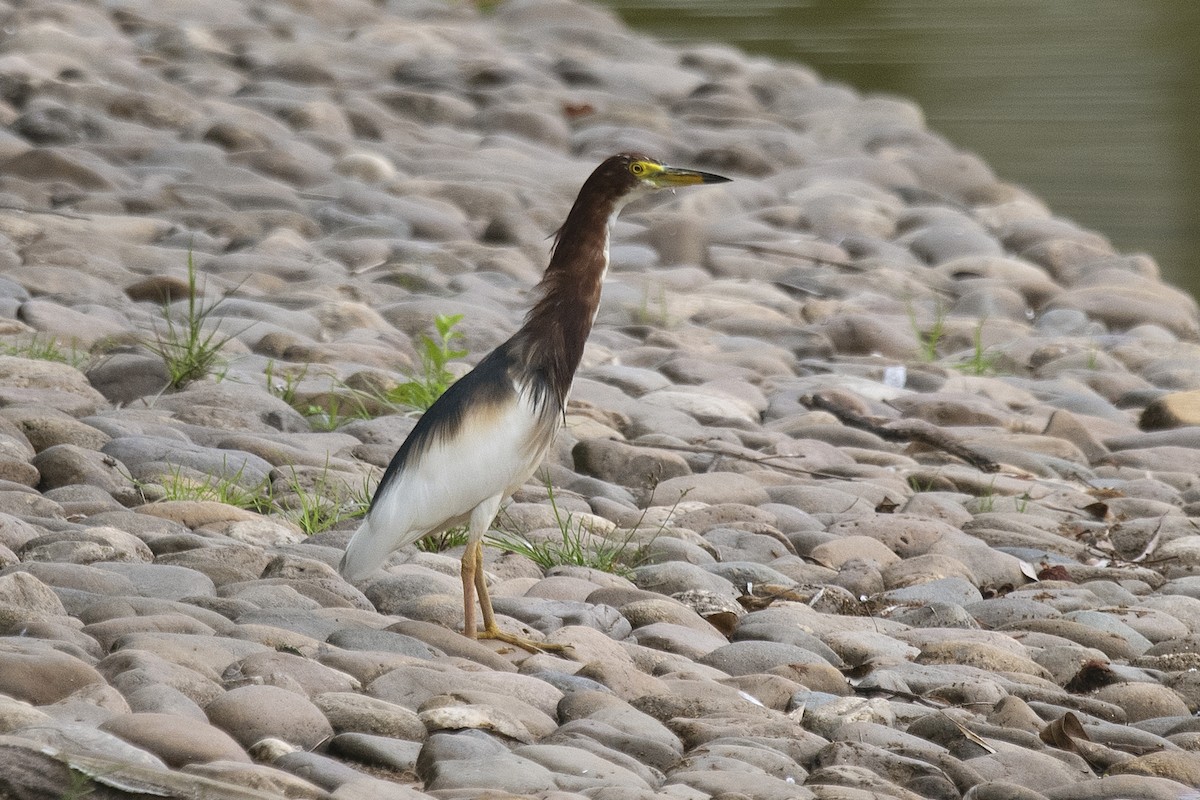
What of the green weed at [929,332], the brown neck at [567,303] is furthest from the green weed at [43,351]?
the green weed at [929,332]

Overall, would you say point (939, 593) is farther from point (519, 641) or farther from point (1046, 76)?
point (1046, 76)

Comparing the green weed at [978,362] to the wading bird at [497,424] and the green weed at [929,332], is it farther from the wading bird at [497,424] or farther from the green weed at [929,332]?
the wading bird at [497,424]

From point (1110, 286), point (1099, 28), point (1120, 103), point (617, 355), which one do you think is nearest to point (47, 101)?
point (617, 355)

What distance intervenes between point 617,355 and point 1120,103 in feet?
27.7

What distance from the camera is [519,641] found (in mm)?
3922

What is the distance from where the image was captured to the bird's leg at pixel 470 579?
398 cm

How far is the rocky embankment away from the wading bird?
195 millimetres

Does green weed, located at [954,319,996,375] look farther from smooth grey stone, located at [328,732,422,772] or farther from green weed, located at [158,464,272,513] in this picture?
smooth grey stone, located at [328,732,422,772]

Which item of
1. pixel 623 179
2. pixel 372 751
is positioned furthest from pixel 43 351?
pixel 372 751

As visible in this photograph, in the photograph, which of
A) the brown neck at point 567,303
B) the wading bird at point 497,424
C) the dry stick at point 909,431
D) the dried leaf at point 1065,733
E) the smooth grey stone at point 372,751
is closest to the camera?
the smooth grey stone at point 372,751

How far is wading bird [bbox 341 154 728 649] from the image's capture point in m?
4.06

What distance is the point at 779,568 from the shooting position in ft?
15.7

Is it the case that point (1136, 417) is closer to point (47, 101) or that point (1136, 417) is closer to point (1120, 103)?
point (47, 101)

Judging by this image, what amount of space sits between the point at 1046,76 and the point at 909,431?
31.4 feet
